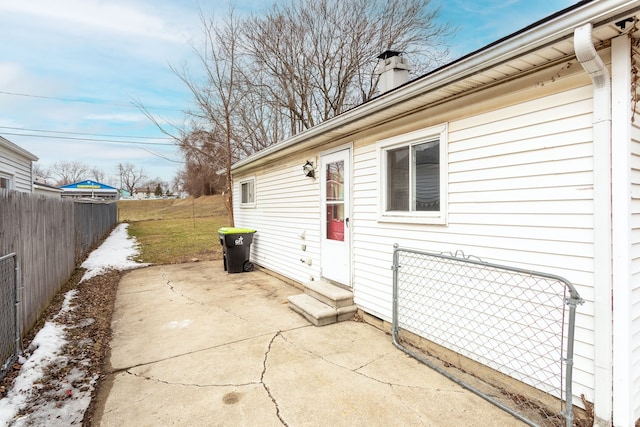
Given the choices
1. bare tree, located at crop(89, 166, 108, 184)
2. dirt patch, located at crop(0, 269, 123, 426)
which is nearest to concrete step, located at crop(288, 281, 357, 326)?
dirt patch, located at crop(0, 269, 123, 426)

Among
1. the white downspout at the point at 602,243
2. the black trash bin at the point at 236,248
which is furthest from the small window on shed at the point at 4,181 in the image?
the white downspout at the point at 602,243

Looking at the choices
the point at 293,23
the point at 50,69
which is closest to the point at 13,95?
the point at 50,69

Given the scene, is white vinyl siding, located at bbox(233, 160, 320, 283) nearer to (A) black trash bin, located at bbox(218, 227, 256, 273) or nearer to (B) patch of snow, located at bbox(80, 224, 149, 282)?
(A) black trash bin, located at bbox(218, 227, 256, 273)

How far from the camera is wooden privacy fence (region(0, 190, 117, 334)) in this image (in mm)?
3586

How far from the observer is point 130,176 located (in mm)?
70000

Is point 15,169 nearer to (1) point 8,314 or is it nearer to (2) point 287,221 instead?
(2) point 287,221

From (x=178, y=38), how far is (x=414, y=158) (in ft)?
35.7

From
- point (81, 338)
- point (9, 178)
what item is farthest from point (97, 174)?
point (81, 338)

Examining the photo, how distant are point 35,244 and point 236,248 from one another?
12.3 ft

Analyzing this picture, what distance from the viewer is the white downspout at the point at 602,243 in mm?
2039

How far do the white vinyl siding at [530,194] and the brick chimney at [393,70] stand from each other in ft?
6.97

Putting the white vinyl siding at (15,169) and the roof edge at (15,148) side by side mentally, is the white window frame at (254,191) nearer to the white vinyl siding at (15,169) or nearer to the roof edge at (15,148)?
the roof edge at (15,148)

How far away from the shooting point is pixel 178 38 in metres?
11.1

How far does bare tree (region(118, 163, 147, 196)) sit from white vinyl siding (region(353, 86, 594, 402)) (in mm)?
77213
